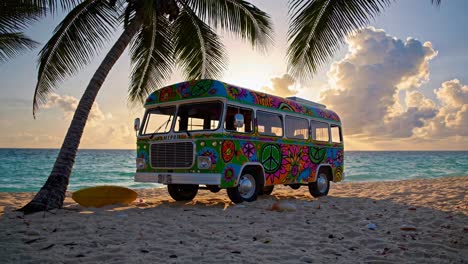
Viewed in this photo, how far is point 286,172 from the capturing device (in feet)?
33.0

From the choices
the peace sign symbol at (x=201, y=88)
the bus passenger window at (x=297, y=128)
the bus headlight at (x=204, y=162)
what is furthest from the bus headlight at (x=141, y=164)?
the bus passenger window at (x=297, y=128)

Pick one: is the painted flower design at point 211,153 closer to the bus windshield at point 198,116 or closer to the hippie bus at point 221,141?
the hippie bus at point 221,141

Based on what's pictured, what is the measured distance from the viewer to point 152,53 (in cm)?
1186

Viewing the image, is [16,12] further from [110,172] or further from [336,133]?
[110,172]

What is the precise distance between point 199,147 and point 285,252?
4.03 m

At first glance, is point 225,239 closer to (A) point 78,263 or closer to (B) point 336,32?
(A) point 78,263

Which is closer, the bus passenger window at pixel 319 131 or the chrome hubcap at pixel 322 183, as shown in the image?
the bus passenger window at pixel 319 131

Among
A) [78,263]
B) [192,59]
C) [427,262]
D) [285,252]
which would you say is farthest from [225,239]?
[192,59]

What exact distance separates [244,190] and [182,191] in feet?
7.12

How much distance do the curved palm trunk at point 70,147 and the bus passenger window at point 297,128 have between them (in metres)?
4.73

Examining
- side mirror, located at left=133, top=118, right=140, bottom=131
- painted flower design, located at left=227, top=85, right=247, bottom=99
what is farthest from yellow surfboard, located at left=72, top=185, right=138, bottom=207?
painted flower design, located at left=227, top=85, right=247, bottom=99

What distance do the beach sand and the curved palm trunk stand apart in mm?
376

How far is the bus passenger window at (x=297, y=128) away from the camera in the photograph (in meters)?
10.2

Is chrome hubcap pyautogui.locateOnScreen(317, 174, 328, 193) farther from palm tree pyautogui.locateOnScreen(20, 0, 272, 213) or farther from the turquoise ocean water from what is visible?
the turquoise ocean water
